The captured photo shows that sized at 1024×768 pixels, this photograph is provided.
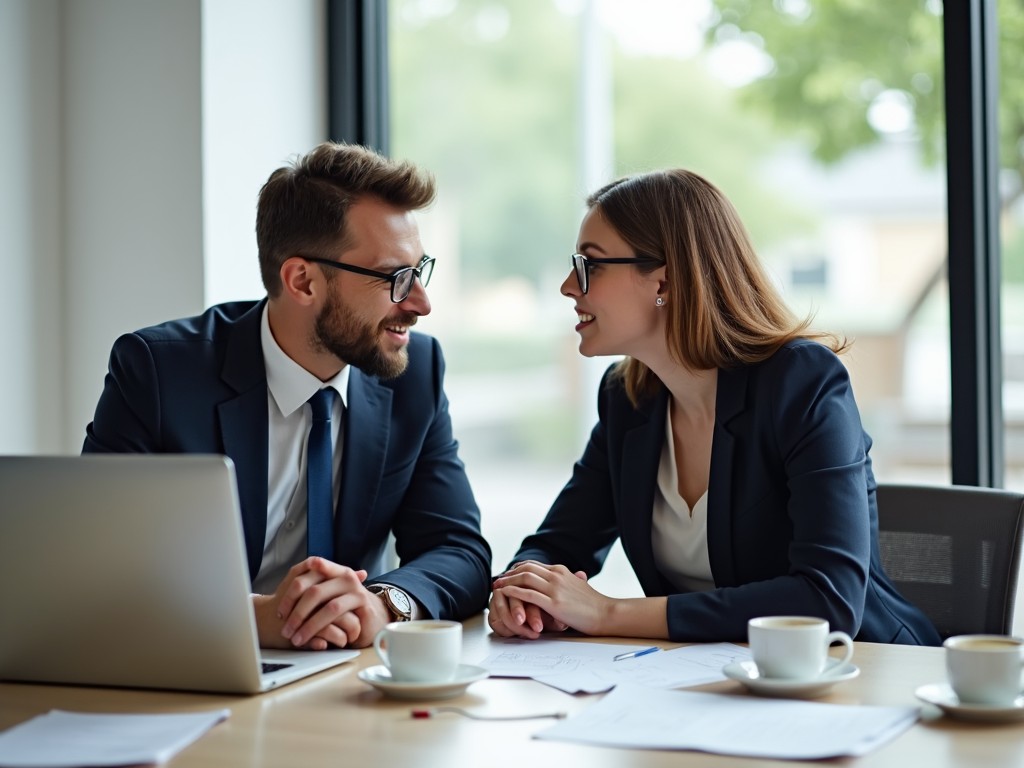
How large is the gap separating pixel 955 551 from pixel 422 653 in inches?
42.5

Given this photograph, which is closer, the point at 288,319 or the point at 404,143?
the point at 288,319

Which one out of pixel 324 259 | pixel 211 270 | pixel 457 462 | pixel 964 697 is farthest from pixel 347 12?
pixel 964 697

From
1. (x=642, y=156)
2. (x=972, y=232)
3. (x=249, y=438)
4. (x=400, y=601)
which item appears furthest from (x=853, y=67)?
(x=400, y=601)

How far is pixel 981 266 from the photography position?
8.42 ft

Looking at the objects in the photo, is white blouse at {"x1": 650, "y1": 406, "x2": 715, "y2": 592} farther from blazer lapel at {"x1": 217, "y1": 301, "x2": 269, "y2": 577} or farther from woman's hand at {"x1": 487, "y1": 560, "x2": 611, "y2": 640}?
blazer lapel at {"x1": 217, "y1": 301, "x2": 269, "y2": 577}

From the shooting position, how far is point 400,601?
1.84m

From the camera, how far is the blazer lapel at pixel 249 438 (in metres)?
2.10

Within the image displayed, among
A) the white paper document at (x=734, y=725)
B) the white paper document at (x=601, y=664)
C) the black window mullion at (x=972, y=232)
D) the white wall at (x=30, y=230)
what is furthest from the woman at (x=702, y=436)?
the white wall at (x=30, y=230)

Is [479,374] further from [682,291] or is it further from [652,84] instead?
[682,291]

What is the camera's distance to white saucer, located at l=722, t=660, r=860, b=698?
4.49 feet

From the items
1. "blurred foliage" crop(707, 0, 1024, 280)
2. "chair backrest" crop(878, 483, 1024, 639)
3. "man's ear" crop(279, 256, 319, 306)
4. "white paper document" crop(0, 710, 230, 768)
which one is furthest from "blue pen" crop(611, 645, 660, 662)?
"blurred foliage" crop(707, 0, 1024, 280)

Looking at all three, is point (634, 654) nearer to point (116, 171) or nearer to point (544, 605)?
point (544, 605)

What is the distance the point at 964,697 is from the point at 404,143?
12.1 ft

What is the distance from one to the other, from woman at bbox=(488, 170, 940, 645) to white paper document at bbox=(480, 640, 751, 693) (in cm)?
11
